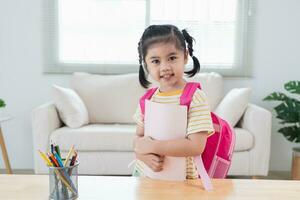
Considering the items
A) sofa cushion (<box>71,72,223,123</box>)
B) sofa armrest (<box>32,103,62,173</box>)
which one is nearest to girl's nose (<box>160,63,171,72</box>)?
sofa armrest (<box>32,103,62,173</box>)

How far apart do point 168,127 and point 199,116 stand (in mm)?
99

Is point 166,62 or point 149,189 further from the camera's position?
point 166,62

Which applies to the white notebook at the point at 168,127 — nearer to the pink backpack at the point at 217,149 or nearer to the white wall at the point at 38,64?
the pink backpack at the point at 217,149

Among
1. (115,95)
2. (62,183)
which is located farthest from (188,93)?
(115,95)

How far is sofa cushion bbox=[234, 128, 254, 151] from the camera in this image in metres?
2.74

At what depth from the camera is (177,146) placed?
943mm

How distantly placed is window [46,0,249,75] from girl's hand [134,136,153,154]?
2472 mm

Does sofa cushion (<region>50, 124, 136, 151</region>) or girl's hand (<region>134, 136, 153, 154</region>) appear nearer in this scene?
girl's hand (<region>134, 136, 153, 154</region>)

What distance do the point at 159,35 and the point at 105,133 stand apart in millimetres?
1792

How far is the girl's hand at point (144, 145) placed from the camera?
976 mm

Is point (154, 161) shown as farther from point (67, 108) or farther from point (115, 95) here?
point (115, 95)

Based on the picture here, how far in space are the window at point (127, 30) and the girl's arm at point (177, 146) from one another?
97.7 inches

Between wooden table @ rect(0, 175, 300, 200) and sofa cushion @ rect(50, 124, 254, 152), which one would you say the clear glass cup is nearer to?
wooden table @ rect(0, 175, 300, 200)

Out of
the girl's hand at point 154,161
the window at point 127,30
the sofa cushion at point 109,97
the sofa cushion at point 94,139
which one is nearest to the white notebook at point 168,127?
the girl's hand at point 154,161
